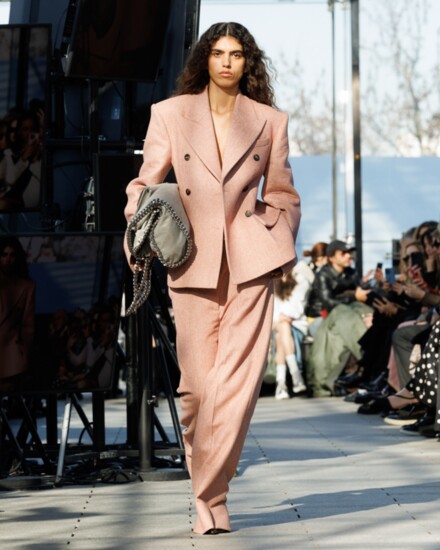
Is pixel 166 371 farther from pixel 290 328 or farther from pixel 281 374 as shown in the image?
pixel 290 328

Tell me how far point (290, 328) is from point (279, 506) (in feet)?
33.8

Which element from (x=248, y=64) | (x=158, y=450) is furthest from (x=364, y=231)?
(x=248, y=64)

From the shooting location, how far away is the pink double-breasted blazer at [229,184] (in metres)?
6.31

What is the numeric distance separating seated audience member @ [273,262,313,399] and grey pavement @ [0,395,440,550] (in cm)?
616

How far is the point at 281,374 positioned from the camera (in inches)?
673

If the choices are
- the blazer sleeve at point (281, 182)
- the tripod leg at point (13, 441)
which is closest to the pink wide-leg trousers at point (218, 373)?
the blazer sleeve at point (281, 182)

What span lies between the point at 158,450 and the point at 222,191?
263 centimetres

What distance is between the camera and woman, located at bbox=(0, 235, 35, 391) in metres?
8.07

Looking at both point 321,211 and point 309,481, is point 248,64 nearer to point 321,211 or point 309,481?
point 309,481

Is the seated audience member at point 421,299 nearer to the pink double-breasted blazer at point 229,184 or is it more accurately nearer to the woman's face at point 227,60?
the pink double-breasted blazer at point 229,184

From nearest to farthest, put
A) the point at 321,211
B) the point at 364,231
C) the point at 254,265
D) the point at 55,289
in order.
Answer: the point at 254,265 → the point at 55,289 → the point at 364,231 → the point at 321,211

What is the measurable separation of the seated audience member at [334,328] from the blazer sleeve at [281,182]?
34.1 ft

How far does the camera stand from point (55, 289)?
818cm

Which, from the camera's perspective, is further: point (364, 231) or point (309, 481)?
point (364, 231)
